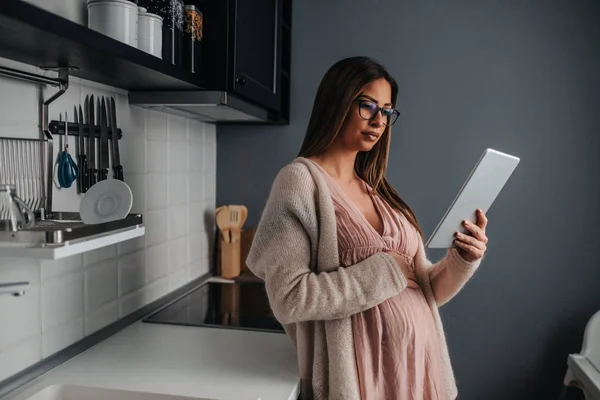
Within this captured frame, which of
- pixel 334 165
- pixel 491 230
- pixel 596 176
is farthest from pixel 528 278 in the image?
pixel 334 165

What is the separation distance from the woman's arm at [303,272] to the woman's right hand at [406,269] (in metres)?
0.05

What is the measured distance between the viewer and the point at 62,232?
856 mm

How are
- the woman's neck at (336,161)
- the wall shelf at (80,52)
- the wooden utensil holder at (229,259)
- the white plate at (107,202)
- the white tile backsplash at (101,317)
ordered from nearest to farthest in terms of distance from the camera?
the wall shelf at (80,52) → the white plate at (107,202) → the woman's neck at (336,161) → the white tile backsplash at (101,317) → the wooden utensil holder at (229,259)

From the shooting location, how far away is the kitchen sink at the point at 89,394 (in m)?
1.09

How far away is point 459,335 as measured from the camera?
6.85 ft

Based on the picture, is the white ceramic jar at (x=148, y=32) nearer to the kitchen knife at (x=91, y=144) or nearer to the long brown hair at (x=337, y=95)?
the kitchen knife at (x=91, y=144)

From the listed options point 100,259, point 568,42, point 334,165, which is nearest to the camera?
point 334,165

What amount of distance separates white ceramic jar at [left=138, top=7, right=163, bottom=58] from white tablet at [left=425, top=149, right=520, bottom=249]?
68 cm

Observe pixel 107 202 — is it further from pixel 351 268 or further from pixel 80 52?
pixel 351 268

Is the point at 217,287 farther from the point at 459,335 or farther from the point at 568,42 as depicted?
the point at 568,42

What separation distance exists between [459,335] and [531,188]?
0.58 m

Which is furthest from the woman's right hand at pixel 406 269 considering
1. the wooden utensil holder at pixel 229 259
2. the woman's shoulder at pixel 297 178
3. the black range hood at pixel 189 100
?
the wooden utensil holder at pixel 229 259

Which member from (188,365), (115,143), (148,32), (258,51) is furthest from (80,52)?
(258,51)

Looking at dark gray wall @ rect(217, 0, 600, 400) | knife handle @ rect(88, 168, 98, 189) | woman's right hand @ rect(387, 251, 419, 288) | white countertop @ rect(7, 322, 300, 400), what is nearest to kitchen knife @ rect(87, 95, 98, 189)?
knife handle @ rect(88, 168, 98, 189)
